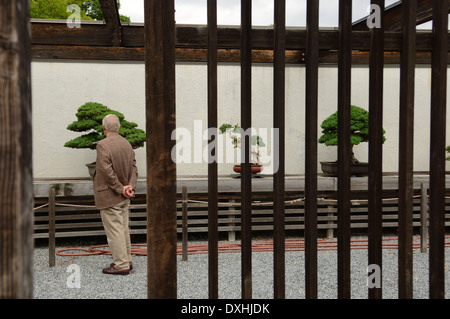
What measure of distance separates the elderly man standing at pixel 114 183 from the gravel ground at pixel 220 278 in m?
0.36

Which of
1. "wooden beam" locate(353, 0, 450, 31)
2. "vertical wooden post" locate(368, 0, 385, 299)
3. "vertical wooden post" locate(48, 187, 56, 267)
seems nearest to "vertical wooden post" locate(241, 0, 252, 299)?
"vertical wooden post" locate(368, 0, 385, 299)

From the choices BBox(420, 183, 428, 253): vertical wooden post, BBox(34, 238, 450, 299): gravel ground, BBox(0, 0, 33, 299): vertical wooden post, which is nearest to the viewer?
BBox(0, 0, 33, 299): vertical wooden post

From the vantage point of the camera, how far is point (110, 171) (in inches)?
126

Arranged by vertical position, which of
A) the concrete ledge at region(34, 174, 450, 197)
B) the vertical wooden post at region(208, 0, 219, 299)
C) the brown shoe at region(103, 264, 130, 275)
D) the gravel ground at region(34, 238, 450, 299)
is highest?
the vertical wooden post at region(208, 0, 219, 299)

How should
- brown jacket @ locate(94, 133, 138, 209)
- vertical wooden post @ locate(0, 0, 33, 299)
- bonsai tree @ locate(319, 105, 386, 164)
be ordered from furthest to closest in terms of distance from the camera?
bonsai tree @ locate(319, 105, 386, 164), brown jacket @ locate(94, 133, 138, 209), vertical wooden post @ locate(0, 0, 33, 299)

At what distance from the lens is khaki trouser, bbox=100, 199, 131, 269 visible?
329 centimetres

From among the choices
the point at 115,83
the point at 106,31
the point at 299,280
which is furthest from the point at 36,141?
the point at 299,280

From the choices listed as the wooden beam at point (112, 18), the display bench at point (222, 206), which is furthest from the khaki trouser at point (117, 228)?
the wooden beam at point (112, 18)

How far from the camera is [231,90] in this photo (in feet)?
19.5

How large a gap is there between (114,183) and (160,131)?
2.43 meters

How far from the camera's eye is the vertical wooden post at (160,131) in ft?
3.08

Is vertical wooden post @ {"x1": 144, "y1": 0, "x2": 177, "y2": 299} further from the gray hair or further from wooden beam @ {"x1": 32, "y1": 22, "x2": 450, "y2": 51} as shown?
the gray hair

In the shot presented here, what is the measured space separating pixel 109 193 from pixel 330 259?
248cm
